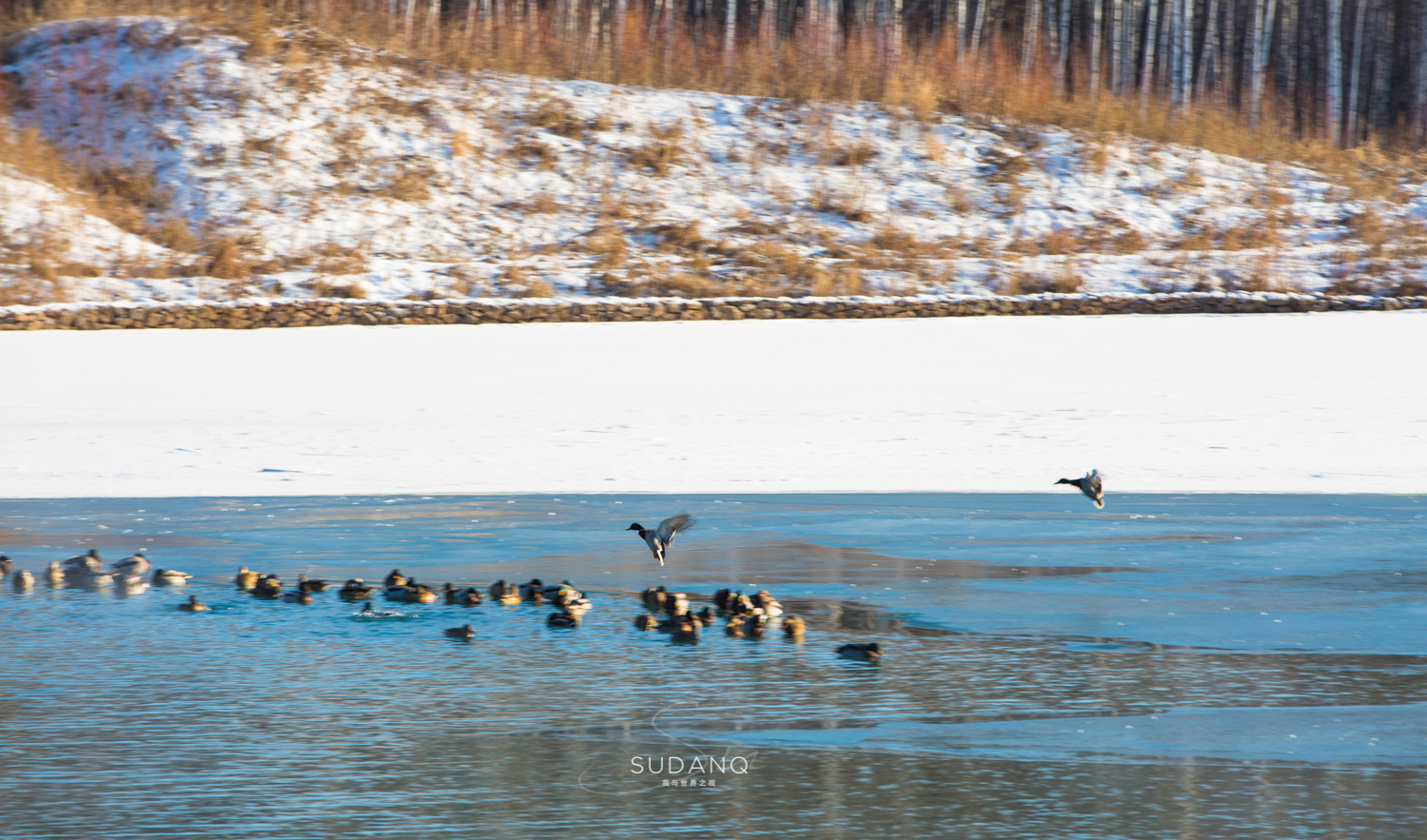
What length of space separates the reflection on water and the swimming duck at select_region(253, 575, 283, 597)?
0.25 ft

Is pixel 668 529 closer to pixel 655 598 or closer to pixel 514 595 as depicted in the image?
pixel 655 598

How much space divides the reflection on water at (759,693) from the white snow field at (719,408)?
279 cm

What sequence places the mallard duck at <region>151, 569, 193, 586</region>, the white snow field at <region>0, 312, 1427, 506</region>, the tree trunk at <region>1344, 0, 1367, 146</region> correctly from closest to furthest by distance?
the mallard duck at <region>151, 569, 193, 586</region>, the white snow field at <region>0, 312, 1427, 506</region>, the tree trunk at <region>1344, 0, 1367, 146</region>

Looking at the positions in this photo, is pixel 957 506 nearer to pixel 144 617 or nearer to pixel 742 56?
pixel 144 617

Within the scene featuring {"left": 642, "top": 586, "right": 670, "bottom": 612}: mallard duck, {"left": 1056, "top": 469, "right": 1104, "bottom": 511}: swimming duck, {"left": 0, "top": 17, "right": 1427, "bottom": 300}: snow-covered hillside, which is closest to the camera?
{"left": 642, "top": 586, "right": 670, "bottom": 612}: mallard duck

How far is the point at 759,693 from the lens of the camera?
18.3 ft

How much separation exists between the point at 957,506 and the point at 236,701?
5.65 m

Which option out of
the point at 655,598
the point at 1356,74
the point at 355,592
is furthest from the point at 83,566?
the point at 1356,74

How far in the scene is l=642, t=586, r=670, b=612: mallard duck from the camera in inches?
270

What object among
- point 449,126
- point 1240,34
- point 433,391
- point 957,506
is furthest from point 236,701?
point 1240,34

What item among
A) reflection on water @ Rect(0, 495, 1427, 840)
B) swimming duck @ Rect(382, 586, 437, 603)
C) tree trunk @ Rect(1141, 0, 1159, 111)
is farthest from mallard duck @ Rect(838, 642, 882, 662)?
tree trunk @ Rect(1141, 0, 1159, 111)

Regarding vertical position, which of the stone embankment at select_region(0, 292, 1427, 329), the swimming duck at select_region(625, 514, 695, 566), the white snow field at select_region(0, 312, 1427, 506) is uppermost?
the stone embankment at select_region(0, 292, 1427, 329)

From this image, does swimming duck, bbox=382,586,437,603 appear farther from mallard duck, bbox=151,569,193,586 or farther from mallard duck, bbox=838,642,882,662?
mallard duck, bbox=838,642,882,662

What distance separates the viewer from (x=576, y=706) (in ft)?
17.6
